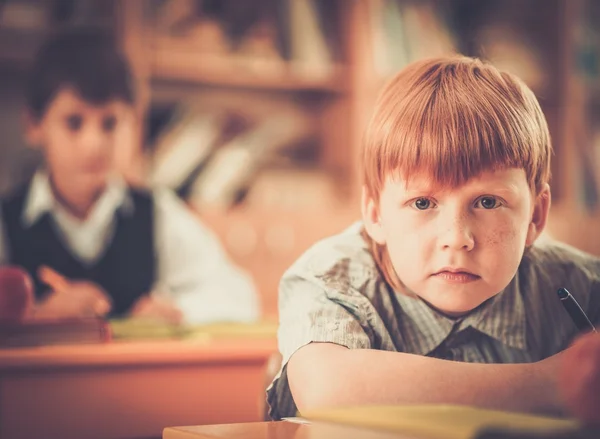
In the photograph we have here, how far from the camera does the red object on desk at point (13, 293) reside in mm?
1285

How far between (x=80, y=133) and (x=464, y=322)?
155 centimetres

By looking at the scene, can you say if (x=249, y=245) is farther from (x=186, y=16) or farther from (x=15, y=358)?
(x=15, y=358)

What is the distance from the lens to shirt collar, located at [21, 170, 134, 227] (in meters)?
2.40

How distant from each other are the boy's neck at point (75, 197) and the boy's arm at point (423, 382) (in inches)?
68.9

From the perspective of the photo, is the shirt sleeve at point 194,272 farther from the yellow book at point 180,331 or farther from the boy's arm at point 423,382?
the boy's arm at point 423,382

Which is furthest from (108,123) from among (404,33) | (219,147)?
(404,33)

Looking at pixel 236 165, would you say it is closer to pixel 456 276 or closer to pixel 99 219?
pixel 99 219

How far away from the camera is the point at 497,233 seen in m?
0.81

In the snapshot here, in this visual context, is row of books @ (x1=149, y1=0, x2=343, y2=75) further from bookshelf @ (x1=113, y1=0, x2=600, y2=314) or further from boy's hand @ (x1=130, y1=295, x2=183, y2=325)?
boy's hand @ (x1=130, y1=295, x2=183, y2=325)

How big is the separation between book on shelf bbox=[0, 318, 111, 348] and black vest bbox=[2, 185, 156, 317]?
942mm

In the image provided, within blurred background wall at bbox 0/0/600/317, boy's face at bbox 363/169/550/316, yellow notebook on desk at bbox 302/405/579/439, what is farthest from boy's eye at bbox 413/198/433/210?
blurred background wall at bbox 0/0/600/317

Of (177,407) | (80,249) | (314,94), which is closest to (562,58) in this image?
(314,94)

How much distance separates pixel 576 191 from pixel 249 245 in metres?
1.55

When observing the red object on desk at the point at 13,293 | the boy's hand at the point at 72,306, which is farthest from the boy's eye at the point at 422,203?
the boy's hand at the point at 72,306
